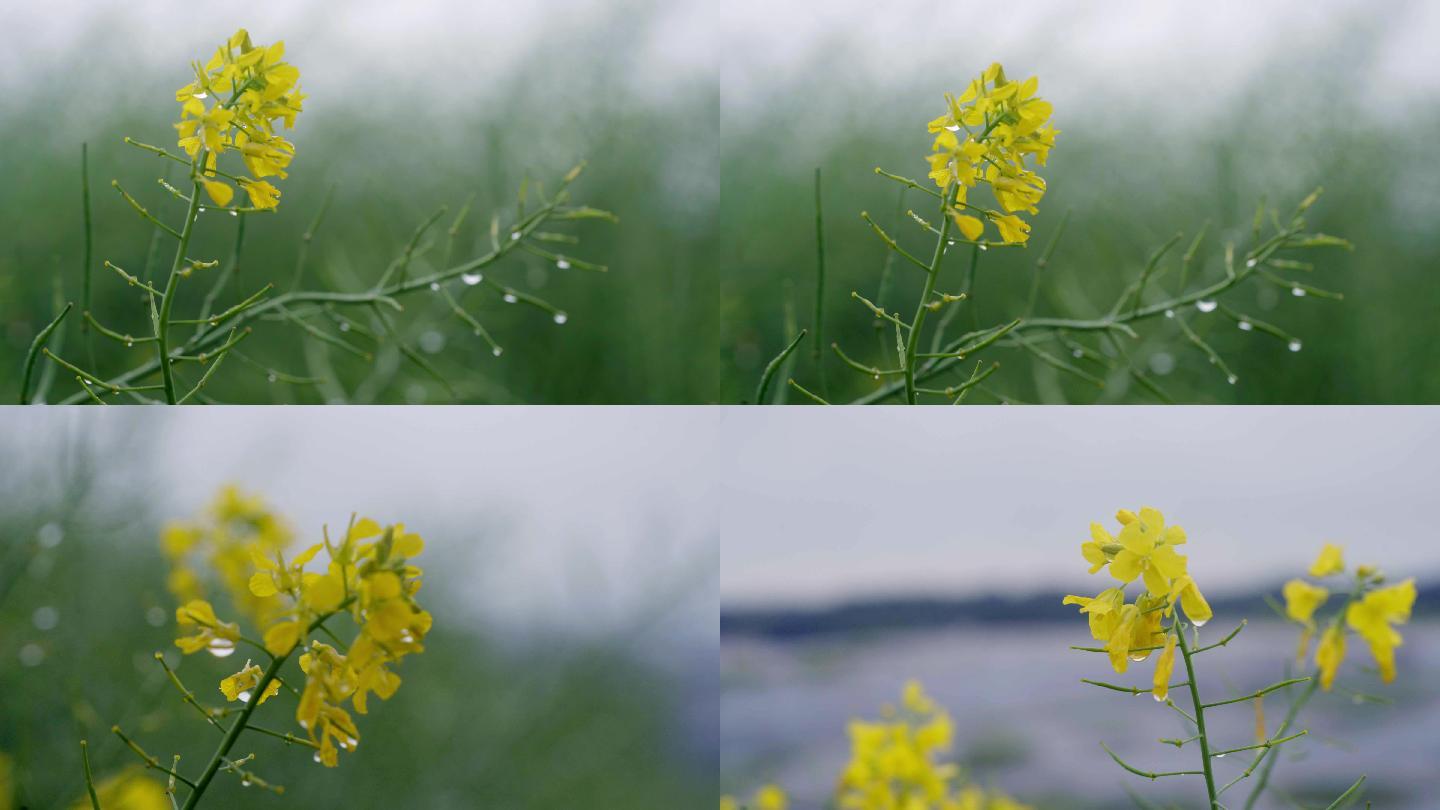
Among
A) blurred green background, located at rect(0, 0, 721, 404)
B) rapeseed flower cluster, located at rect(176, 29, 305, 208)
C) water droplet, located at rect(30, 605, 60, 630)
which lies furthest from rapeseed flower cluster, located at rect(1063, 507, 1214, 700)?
water droplet, located at rect(30, 605, 60, 630)

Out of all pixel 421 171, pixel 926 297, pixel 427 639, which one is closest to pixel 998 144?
pixel 926 297

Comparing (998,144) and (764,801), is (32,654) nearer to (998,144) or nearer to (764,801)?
(764,801)

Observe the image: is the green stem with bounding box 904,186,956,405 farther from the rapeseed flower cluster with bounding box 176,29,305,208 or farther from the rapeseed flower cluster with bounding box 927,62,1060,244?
the rapeseed flower cluster with bounding box 176,29,305,208

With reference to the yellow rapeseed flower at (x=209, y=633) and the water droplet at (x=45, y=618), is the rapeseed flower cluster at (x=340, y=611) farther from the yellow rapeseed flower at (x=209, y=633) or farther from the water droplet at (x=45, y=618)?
the water droplet at (x=45, y=618)

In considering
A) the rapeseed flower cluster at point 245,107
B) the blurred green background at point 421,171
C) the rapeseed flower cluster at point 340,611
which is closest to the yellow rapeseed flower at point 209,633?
the rapeseed flower cluster at point 340,611

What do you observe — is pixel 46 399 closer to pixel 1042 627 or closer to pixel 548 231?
pixel 548 231

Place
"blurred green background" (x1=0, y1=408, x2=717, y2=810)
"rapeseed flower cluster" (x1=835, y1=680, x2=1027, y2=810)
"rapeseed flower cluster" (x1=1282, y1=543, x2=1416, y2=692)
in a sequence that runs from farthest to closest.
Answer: "blurred green background" (x1=0, y1=408, x2=717, y2=810)
"rapeseed flower cluster" (x1=835, y1=680, x2=1027, y2=810)
"rapeseed flower cluster" (x1=1282, y1=543, x2=1416, y2=692)

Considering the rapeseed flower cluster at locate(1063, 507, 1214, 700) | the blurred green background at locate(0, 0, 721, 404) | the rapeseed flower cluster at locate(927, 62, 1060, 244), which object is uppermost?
the blurred green background at locate(0, 0, 721, 404)
